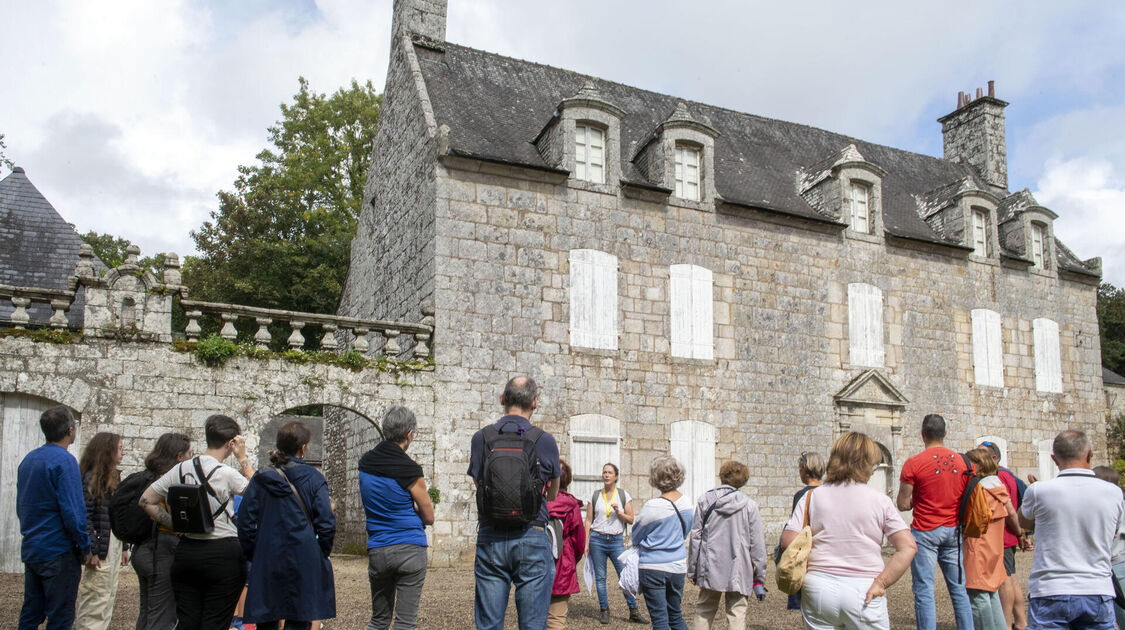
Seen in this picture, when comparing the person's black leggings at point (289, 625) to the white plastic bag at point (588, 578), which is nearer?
the person's black leggings at point (289, 625)

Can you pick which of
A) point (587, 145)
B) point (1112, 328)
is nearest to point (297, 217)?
point (587, 145)

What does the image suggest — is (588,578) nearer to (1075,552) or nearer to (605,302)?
(605,302)

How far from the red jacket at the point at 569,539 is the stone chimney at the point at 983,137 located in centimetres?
1647

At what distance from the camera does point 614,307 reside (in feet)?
43.6

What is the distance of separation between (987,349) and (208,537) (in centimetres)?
1515

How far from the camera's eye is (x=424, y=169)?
13195 mm

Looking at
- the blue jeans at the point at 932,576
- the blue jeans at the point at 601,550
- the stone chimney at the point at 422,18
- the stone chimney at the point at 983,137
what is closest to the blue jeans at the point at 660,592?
the blue jeans at the point at 932,576

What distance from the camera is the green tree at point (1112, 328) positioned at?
30.1 meters

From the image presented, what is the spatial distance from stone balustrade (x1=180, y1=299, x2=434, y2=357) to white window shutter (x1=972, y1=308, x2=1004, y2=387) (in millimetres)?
9940

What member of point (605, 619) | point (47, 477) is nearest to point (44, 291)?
point (47, 477)

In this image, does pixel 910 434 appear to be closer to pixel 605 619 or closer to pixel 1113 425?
pixel 1113 425

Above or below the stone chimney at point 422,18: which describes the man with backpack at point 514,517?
below

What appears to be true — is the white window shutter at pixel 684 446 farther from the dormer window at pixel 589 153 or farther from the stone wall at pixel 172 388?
the dormer window at pixel 589 153

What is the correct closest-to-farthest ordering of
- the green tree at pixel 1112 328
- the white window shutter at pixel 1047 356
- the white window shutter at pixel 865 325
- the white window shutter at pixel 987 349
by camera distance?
the white window shutter at pixel 865 325, the white window shutter at pixel 987 349, the white window shutter at pixel 1047 356, the green tree at pixel 1112 328
